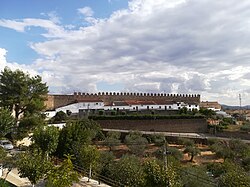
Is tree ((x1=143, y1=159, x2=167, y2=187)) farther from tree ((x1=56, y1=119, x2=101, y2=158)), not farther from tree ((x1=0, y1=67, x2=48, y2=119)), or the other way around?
tree ((x1=0, y1=67, x2=48, y2=119))

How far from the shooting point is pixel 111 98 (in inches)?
2435

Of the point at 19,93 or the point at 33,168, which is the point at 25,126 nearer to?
the point at 19,93

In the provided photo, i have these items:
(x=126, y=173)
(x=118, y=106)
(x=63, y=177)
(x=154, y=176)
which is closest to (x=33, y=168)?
(x=63, y=177)

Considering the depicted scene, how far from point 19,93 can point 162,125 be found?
21.2 m

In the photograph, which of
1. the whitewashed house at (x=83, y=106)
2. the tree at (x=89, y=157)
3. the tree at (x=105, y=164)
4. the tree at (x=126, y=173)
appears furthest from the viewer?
the whitewashed house at (x=83, y=106)

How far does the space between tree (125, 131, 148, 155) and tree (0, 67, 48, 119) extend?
9010 millimetres

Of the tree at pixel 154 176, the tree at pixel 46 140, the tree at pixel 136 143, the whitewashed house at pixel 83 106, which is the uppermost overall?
the whitewashed house at pixel 83 106

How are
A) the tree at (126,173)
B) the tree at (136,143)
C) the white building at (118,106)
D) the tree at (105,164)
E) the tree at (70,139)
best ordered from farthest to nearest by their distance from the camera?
the white building at (118,106) → the tree at (136,143) → the tree at (70,139) → the tree at (105,164) → the tree at (126,173)

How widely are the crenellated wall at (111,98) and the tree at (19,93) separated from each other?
1764 centimetres

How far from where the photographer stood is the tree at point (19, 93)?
3119 centimetres

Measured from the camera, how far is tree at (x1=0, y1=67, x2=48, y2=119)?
31.2 meters

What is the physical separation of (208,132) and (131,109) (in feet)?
45.1

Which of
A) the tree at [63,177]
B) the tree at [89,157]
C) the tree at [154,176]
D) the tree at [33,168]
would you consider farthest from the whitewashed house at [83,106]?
the tree at [154,176]

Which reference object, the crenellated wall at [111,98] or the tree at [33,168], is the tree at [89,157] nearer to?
the tree at [33,168]
